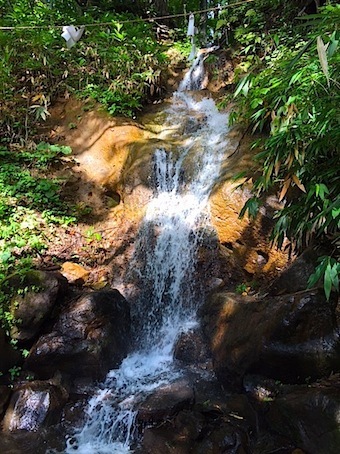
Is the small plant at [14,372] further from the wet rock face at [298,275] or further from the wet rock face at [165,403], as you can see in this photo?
the wet rock face at [298,275]

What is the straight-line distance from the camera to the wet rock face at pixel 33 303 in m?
5.55

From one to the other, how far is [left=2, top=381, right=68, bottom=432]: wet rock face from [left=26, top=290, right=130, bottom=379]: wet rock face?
1.29 feet

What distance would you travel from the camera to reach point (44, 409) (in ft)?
15.6

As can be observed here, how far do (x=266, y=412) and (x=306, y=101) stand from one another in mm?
3755

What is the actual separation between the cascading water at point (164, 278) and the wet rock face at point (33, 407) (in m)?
0.41

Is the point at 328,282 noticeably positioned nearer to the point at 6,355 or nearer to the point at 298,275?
the point at 298,275

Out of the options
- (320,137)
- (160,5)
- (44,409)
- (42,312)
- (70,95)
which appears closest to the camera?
(320,137)

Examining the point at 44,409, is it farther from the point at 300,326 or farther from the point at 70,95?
the point at 70,95

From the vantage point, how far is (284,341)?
448 centimetres

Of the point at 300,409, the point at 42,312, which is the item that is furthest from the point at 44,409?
the point at 300,409

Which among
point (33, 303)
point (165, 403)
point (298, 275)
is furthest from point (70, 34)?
point (165, 403)

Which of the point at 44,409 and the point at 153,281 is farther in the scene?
the point at 153,281

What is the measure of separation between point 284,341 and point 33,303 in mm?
3629

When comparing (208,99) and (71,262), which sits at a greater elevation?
(208,99)
